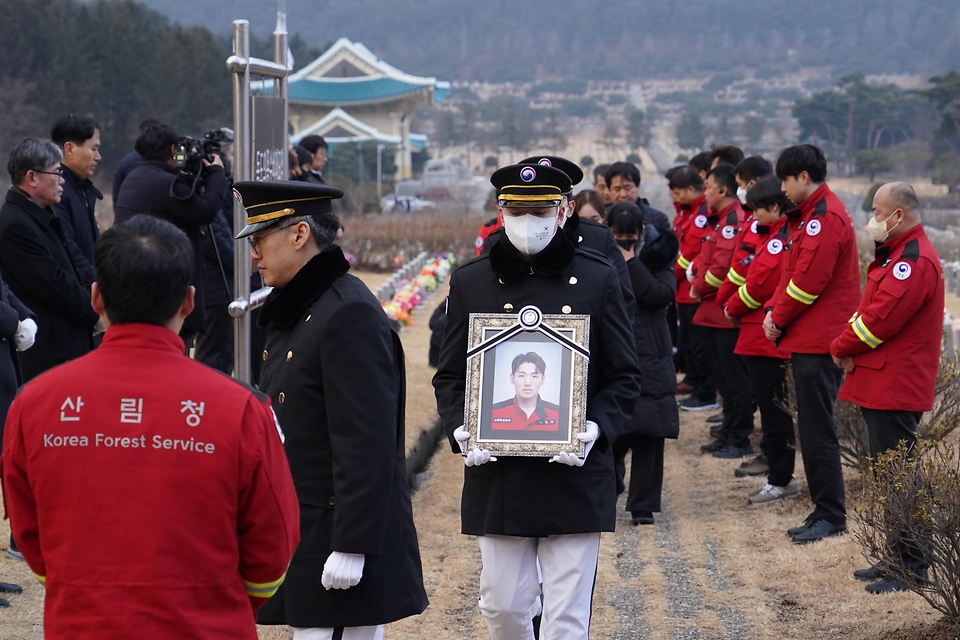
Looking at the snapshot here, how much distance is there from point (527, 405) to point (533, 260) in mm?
457

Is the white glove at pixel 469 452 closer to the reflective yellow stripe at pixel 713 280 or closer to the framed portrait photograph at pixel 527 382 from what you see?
the framed portrait photograph at pixel 527 382

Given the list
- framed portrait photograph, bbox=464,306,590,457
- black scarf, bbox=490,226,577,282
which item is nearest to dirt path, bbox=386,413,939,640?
framed portrait photograph, bbox=464,306,590,457

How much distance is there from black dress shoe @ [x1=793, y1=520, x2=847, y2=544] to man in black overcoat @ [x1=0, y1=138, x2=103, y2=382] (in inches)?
142

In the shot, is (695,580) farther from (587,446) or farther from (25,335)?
(25,335)

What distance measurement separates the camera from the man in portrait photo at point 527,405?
347 cm

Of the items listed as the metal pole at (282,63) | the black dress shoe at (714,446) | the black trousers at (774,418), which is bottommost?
the black dress shoe at (714,446)

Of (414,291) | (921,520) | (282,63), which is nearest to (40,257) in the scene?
(282,63)

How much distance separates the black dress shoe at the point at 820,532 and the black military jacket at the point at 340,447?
3326 mm

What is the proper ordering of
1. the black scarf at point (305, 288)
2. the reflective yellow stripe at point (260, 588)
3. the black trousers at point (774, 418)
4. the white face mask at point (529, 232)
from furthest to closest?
the black trousers at point (774, 418) < the white face mask at point (529, 232) < the black scarf at point (305, 288) < the reflective yellow stripe at point (260, 588)

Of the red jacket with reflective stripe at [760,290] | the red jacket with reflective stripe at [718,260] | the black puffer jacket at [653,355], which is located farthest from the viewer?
the red jacket with reflective stripe at [718,260]

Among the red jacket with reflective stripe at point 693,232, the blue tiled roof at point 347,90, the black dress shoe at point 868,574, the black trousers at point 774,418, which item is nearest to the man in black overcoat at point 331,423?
the black dress shoe at point 868,574

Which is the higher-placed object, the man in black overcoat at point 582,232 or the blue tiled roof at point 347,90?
the blue tiled roof at point 347,90

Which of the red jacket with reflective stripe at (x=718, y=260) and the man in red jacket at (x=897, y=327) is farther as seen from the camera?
the red jacket with reflective stripe at (x=718, y=260)

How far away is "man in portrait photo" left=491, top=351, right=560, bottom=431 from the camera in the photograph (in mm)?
3467
